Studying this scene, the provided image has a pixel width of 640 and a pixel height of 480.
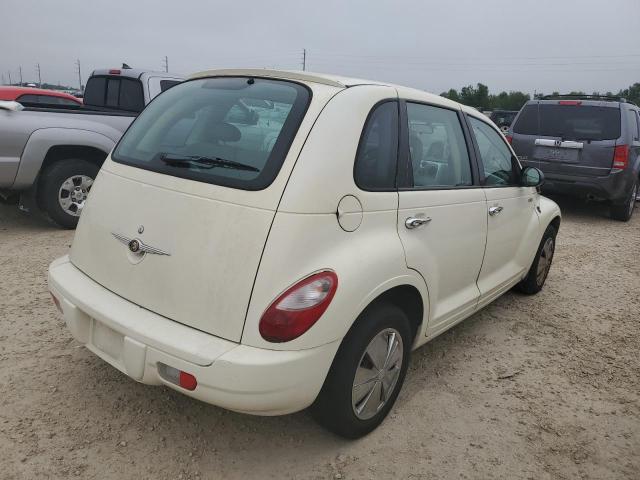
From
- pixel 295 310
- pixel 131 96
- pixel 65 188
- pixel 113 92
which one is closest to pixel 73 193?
pixel 65 188

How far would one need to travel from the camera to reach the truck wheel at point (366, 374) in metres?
2.28

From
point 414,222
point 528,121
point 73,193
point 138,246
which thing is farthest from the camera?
point 528,121

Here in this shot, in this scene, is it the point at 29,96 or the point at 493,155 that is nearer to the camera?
the point at 493,155

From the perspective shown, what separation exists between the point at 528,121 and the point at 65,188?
674 cm

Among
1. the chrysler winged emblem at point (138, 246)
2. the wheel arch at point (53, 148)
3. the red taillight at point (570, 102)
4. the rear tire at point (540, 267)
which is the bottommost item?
the rear tire at point (540, 267)

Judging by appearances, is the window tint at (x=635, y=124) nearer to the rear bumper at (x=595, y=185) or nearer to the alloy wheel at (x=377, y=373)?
the rear bumper at (x=595, y=185)

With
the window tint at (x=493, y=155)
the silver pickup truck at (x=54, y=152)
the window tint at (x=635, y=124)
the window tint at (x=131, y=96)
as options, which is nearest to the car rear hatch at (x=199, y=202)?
the window tint at (x=493, y=155)

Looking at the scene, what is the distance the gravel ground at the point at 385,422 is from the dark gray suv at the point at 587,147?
4286mm

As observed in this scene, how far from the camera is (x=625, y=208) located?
8.12 m

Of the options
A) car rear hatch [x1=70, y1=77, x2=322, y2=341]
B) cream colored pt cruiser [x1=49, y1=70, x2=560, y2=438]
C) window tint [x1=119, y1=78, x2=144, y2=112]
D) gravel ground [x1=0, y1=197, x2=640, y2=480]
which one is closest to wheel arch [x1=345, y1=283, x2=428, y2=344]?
cream colored pt cruiser [x1=49, y1=70, x2=560, y2=438]

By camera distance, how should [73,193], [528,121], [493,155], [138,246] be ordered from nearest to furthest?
[138,246] → [493,155] → [73,193] → [528,121]

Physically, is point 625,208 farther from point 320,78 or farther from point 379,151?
point 320,78

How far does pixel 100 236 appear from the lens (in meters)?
2.47

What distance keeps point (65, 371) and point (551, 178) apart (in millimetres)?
7209
